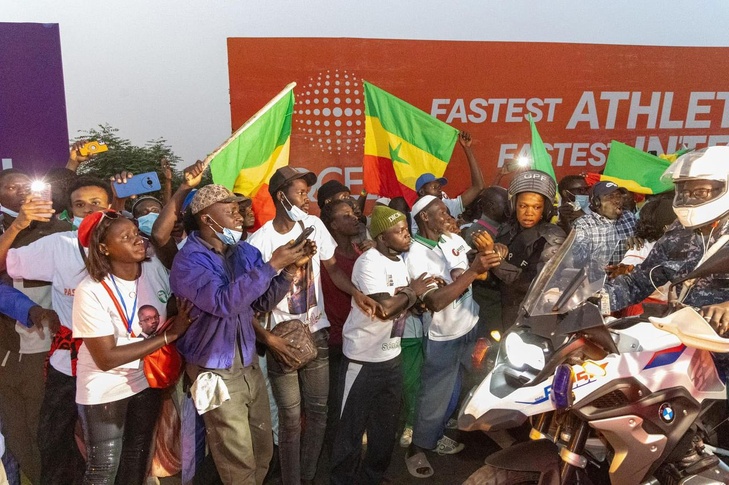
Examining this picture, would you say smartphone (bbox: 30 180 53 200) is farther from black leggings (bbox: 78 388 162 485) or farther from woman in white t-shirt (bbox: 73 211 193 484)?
black leggings (bbox: 78 388 162 485)

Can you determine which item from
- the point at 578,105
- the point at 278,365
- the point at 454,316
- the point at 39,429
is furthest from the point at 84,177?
the point at 578,105

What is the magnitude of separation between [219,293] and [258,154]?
227 centimetres

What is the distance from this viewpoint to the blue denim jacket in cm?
293

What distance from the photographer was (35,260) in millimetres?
3502

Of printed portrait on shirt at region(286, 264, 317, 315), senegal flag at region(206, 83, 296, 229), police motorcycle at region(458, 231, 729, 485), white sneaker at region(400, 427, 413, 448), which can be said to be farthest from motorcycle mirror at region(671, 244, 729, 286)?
senegal flag at region(206, 83, 296, 229)

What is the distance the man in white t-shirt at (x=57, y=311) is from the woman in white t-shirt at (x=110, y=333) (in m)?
0.41

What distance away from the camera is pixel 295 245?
3.11m

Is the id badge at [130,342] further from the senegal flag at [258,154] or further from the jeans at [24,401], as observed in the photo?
the senegal flag at [258,154]

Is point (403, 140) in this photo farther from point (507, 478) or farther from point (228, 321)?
point (507, 478)

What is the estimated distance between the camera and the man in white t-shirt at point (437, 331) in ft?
13.0

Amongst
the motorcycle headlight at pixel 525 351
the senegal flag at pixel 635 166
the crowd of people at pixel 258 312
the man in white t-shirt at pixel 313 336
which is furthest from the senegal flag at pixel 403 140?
the motorcycle headlight at pixel 525 351

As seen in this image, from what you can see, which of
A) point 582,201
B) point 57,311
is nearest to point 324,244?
point 57,311

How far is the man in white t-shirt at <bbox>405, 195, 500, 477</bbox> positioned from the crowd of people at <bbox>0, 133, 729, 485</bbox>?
0.01 metres

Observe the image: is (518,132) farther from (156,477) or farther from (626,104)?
(156,477)
